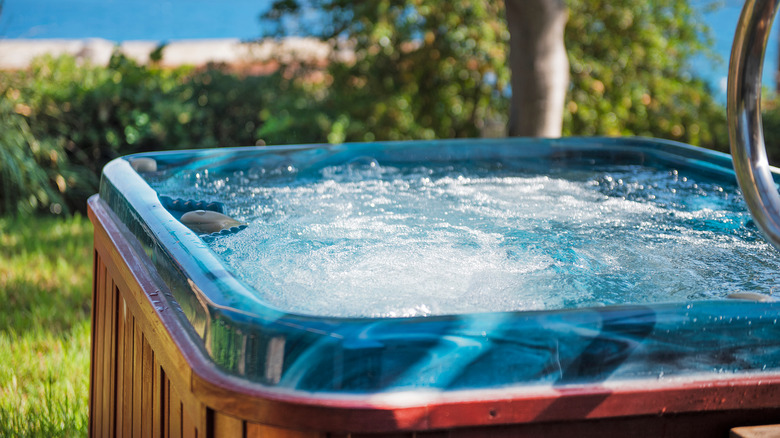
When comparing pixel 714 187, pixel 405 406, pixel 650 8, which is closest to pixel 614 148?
pixel 714 187

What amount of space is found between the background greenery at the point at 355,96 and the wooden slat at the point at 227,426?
3959 millimetres

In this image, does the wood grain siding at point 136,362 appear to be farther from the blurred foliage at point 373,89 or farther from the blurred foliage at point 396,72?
the blurred foliage at point 396,72

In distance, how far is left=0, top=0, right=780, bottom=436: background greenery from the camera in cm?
521

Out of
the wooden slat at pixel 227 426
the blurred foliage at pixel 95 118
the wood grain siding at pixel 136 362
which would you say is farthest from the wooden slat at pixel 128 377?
the blurred foliage at pixel 95 118

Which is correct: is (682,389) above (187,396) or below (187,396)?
above

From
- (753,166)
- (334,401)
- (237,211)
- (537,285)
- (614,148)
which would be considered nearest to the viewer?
(334,401)

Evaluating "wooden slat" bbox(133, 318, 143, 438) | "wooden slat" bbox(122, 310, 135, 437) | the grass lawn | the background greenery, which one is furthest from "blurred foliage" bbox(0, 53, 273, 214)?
"wooden slat" bbox(133, 318, 143, 438)

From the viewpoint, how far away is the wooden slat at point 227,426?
40.9 inches

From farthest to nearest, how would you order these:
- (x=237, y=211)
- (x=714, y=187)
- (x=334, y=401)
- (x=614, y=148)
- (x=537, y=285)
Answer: (x=614, y=148), (x=714, y=187), (x=237, y=211), (x=537, y=285), (x=334, y=401)

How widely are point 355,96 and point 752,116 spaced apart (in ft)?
16.5

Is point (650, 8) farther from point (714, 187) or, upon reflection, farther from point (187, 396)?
point (187, 396)

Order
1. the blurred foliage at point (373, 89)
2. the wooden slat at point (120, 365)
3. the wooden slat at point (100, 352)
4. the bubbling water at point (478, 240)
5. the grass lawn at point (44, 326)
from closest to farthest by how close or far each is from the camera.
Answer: the bubbling water at point (478, 240) → the wooden slat at point (120, 365) → the wooden slat at point (100, 352) → the grass lawn at point (44, 326) → the blurred foliage at point (373, 89)

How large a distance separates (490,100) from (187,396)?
524cm

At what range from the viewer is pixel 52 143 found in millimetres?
5121
